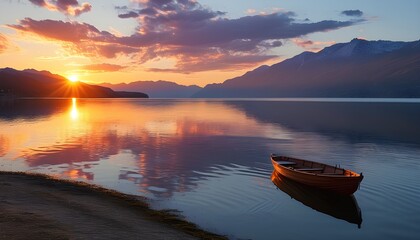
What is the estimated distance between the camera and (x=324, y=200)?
2955 cm

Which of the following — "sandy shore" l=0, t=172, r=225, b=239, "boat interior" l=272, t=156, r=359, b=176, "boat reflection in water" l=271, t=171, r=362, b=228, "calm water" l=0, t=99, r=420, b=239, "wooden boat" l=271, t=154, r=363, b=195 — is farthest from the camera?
"boat interior" l=272, t=156, r=359, b=176

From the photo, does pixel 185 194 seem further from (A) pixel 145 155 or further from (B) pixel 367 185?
(A) pixel 145 155

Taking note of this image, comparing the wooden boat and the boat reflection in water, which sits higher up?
the wooden boat

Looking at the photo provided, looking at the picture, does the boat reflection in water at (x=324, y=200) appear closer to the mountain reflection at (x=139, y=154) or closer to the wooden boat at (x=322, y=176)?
the wooden boat at (x=322, y=176)

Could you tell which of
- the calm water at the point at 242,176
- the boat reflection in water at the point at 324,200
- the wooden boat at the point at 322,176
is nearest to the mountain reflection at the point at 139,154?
the calm water at the point at 242,176

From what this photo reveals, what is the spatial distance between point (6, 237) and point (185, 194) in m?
15.1

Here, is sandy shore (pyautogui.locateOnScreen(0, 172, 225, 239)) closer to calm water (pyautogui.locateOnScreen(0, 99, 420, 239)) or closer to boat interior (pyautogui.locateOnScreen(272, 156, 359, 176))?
calm water (pyautogui.locateOnScreen(0, 99, 420, 239))

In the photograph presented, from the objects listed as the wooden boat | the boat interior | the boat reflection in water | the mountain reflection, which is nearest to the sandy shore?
the mountain reflection

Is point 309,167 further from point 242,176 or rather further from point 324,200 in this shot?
point 324,200

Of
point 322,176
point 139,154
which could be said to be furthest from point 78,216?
point 139,154

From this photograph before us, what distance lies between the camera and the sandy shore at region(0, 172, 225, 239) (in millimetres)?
17484

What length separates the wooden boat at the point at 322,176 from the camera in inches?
1132

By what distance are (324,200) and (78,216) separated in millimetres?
19485

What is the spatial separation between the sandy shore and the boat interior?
55.2 ft
